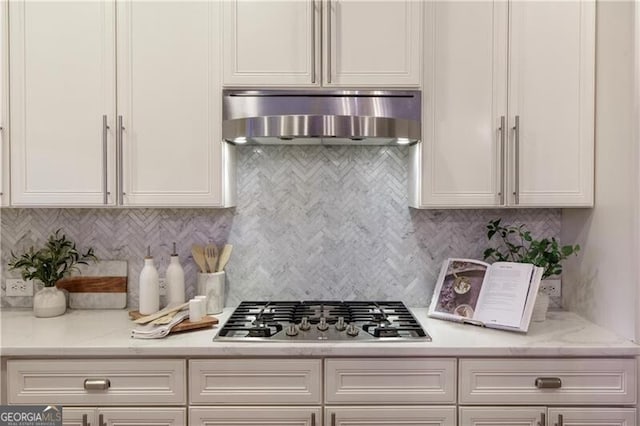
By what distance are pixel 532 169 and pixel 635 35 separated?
0.59 m

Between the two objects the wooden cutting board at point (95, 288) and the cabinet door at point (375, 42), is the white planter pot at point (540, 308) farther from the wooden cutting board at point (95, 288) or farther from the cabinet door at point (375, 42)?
the wooden cutting board at point (95, 288)

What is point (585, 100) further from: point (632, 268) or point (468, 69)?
point (632, 268)

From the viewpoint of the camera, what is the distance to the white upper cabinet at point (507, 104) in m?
2.05

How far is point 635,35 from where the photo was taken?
1798mm

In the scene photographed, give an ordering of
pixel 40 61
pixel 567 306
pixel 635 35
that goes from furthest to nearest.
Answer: pixel 567 306 < pixel 40 61 < pixel 635 35

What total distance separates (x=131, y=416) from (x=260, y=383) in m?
0.47

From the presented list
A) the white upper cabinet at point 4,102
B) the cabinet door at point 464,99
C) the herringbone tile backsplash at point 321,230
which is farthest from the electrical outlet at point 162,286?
the cabinet door at point 464,99

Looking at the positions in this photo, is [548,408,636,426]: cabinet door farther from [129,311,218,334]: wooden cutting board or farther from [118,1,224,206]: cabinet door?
[118,1,224,206]: cabinet door

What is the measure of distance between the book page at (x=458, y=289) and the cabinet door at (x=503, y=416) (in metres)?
0.38

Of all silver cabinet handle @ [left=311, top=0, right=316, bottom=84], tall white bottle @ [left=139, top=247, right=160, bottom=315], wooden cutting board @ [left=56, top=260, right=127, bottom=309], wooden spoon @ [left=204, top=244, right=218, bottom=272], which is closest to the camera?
silver cabinet handle @ [left=311, top=0, right=316, bottom=84]

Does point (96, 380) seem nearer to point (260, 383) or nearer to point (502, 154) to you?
point (260, 383)

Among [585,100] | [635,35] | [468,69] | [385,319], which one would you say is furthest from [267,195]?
[635,35]

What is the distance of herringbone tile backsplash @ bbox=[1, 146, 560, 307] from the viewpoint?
2.39 m

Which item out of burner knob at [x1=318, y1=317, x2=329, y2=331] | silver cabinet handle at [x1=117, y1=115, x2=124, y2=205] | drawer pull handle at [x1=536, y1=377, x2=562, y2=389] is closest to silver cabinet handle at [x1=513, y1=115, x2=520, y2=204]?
drawer pull handle at [x1=536, y1=377, x2=562, y2=389]
